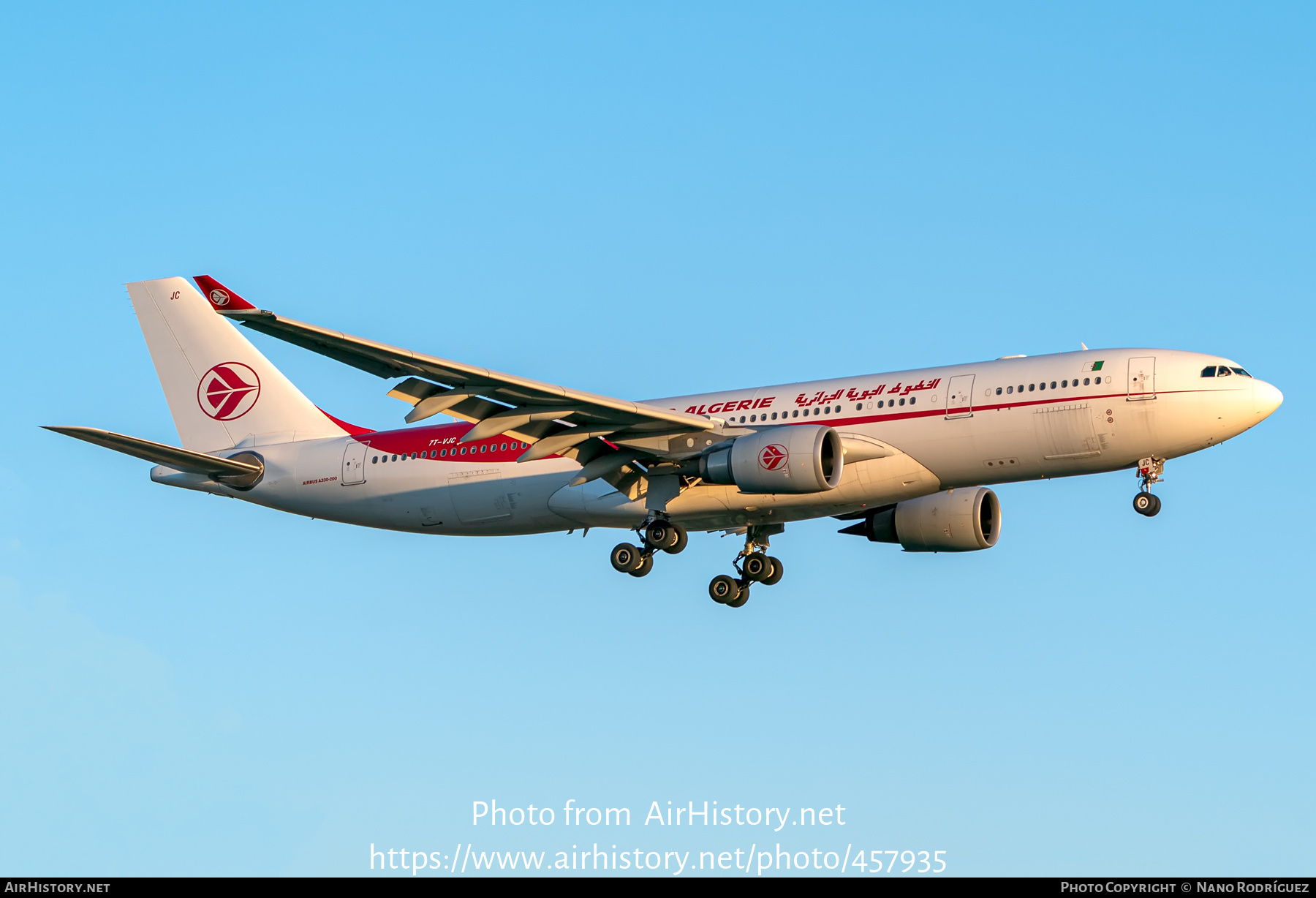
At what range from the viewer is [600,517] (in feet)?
128

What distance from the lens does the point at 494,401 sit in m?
35.6

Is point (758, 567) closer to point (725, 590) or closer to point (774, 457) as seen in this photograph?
point (725, 590)

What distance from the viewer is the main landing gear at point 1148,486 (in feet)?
114

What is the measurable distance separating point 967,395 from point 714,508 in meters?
6.84

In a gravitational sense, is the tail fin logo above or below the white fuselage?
above

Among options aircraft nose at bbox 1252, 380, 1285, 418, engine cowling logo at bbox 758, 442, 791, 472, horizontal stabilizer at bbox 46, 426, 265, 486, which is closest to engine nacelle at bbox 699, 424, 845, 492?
engine cowling logo at bbox 758, 442, 791, 472

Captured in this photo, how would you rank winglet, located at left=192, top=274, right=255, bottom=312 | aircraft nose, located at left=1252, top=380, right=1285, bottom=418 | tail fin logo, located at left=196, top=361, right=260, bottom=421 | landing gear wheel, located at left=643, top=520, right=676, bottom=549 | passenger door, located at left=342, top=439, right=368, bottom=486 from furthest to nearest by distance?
tail fin logo, located at left=196, top=361, right=260, bottom=421
passenger door, located at left=342, top=439, right=368, bottom=486
landing gear wheel, located at left=643, top=520, right=676, bottom=549
aircraft nose, located at left=1252, top=380, right=1285, bottom=418
winglet, located at left=192, top=274, right=255, bottom=312

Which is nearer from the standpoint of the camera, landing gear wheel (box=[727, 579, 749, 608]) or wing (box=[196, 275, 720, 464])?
wing (box=[196, 275, 720, 464])

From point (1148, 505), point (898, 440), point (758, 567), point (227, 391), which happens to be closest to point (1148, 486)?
point (1148, 505)

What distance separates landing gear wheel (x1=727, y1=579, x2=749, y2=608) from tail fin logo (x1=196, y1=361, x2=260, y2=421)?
14.9 meters

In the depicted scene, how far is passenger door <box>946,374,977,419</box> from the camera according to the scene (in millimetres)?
35062

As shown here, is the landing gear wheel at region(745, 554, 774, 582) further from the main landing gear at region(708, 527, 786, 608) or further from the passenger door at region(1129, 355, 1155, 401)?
the passenger door at region(1129, 355, 1155, 401)
